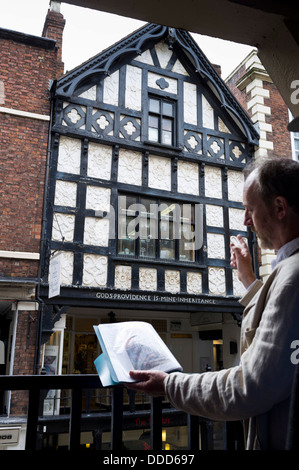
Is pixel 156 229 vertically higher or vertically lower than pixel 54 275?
higher

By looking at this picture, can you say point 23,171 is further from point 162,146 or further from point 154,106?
point 154,106

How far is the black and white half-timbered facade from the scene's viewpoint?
331 inches

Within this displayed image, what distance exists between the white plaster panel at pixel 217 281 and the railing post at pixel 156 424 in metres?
8.09

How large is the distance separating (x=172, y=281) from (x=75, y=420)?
7704mm

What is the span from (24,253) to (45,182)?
154 centimetres

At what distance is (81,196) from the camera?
8.55m

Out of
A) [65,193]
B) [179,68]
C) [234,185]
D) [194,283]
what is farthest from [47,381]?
[179,68]

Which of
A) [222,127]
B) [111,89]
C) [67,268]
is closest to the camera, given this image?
[67,268]

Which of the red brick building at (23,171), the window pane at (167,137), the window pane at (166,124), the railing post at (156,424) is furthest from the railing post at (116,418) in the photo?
the window pane at (166,124)

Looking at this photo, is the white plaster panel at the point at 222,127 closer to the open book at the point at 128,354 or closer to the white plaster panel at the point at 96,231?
the white plaster panel at the point at 96,231

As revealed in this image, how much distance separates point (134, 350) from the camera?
4.06 feet

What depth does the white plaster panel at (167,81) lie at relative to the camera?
32.3 ft

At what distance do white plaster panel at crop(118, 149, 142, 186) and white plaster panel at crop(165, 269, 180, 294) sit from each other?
2.16 metres

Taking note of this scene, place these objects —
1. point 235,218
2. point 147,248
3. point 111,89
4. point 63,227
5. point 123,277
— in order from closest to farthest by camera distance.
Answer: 1. point 63,227
2. point 123,277
3. point 147,248
4. point 111,89
5. point 235,218
